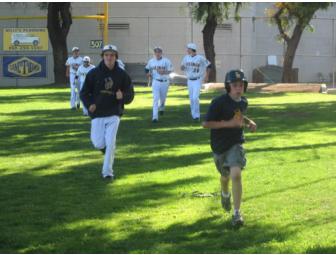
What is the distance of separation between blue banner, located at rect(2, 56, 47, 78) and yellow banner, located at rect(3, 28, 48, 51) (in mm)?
635

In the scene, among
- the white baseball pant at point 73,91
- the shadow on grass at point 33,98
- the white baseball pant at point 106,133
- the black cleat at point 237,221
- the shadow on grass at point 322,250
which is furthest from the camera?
the shadow on grass at point 33,98

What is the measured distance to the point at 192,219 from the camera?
7.78 meters

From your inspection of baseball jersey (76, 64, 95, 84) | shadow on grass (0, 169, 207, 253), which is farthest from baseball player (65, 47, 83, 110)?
shadow on grass (0, 169, 207, 253)

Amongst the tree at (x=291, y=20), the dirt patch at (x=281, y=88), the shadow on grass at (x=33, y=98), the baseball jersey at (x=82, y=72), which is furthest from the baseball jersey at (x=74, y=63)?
the tree at (x=291, y=20)

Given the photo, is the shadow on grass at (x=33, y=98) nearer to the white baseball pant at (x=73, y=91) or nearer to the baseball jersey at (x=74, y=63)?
the white baseball pant at (x=73, y=91)

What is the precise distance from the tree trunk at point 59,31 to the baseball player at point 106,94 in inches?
1248

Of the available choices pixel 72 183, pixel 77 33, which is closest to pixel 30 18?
pixel 77 33

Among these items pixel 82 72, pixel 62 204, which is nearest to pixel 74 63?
pixel 82 72

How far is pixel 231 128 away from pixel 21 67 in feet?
128

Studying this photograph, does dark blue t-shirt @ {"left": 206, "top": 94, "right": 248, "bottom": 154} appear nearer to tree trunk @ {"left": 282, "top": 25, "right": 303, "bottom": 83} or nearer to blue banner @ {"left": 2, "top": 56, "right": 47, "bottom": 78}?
tree trunk @ {"left": 282, "top": 25, "right": 303, "bottom": 83}

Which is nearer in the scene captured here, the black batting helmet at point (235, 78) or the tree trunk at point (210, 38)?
the black batting helmet at point (235, 78)

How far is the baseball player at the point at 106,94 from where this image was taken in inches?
394

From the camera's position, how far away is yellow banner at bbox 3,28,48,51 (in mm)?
45094

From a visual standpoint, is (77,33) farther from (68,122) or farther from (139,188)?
(139,188)
